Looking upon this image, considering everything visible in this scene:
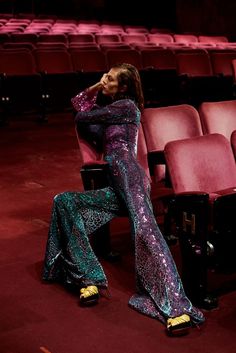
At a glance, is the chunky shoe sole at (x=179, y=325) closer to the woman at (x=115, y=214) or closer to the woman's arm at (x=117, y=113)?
the woman at (x=115, y=214)

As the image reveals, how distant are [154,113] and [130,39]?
4.90 m

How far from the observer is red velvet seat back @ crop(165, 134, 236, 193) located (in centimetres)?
206

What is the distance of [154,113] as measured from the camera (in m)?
2.63

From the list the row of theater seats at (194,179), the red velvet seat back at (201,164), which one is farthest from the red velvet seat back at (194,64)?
the red velvet seat back at (201,164)

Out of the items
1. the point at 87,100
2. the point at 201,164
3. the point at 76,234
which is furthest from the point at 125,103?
the point at 76,234

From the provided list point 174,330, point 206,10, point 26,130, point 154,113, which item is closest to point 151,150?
point 154,113

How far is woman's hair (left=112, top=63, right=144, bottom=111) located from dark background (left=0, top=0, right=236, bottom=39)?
705cm

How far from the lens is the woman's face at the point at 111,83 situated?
208 cm

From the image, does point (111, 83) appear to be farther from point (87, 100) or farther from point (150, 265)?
point (150, 265)

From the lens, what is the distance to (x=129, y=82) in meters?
2.09

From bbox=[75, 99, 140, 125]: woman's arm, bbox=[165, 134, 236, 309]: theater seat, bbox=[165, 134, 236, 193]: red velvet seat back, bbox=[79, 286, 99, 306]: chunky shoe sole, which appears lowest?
bbox=[79, 286, 99, 306]: chunky shoe sole

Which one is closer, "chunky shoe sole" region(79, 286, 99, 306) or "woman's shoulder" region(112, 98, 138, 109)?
"chunky shoe sole" region(79, 286, 99, 306)

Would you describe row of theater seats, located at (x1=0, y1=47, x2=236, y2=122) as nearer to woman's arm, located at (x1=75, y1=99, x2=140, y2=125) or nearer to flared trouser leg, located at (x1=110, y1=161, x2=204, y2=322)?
woman's arm, located at (x1=75, y1=99, x2=140, y2=125)

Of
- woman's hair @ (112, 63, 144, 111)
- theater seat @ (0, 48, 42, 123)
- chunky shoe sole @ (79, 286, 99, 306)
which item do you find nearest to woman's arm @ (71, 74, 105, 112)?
woman's hair @ (112, 63, 144, 111)
